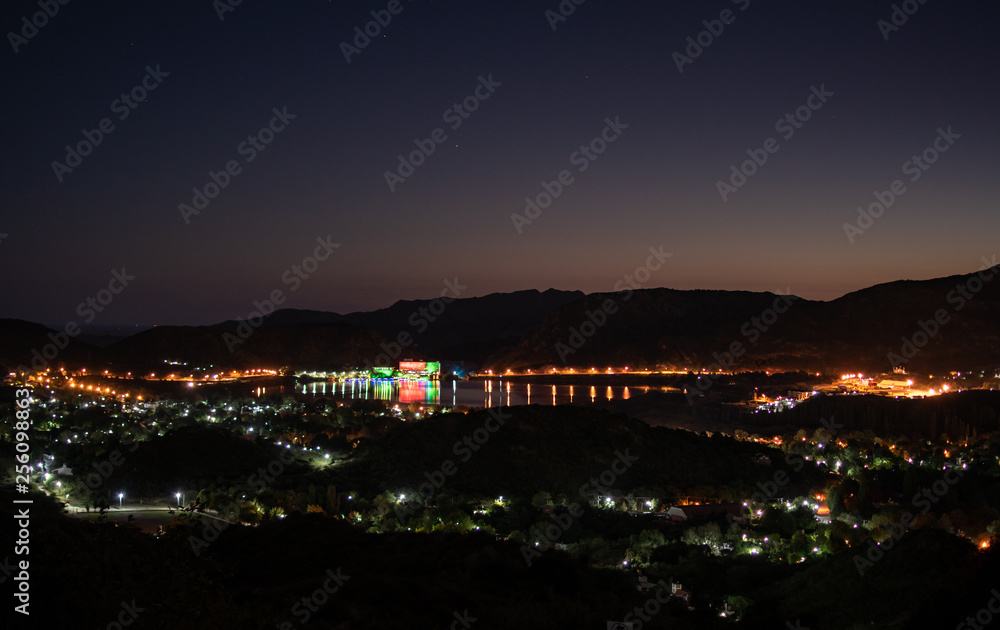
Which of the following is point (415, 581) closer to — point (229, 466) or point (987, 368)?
point (229, 466)

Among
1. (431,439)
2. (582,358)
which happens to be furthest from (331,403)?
(582,358)
